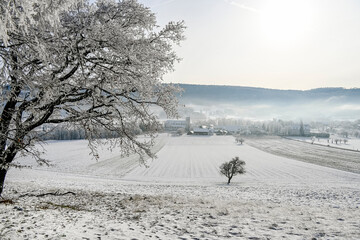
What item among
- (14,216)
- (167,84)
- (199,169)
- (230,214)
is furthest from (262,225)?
(199,169)

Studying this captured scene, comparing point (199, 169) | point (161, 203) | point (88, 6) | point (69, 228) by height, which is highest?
point (88, 6)

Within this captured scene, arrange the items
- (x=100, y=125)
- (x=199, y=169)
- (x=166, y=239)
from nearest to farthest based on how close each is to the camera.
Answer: (x=166, y=239) < (x=100, y=125) < (x=199, y=169)

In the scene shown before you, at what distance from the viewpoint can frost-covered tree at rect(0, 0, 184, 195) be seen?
679 cm

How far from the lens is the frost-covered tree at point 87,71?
22.3ft

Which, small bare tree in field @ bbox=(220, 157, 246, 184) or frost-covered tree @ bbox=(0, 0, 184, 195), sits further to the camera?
small bare tree in field @ bbox=(220, 157, 246, 184)

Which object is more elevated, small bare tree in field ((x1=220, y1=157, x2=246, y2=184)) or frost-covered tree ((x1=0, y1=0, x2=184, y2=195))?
frost-covered tree ((x1=0, y1=0, x2=184, y2=195))

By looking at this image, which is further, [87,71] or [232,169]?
[232,169]

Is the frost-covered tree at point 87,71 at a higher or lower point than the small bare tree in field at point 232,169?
higher

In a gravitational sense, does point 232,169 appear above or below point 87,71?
below

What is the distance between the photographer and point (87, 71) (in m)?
8.41

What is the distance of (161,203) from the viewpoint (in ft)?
36.3

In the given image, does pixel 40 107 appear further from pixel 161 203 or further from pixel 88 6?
pixel 161 203

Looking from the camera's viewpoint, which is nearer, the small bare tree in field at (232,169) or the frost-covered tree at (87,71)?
the frost-covered tree at (87,71)

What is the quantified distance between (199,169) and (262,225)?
3698 cm
